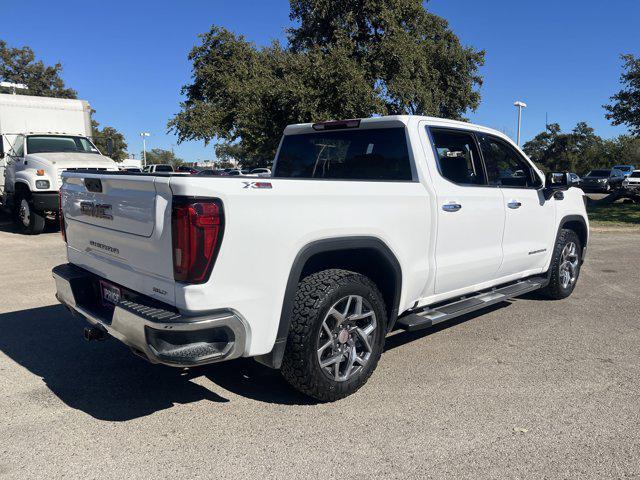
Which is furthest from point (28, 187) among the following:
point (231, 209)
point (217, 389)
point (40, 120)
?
point (231, 209)

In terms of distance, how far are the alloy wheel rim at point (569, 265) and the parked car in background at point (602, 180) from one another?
1134 inches

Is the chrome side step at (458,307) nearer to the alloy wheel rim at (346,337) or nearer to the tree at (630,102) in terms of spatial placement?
the alloy wheel rim at (346,337)

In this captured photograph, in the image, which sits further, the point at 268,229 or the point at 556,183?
the point at 556,183

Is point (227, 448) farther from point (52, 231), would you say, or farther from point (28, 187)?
point (52, 231)

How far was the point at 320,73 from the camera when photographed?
1725 centimetres

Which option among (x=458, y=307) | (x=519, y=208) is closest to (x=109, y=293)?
(x=458, y=307)

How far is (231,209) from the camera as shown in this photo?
2.72m

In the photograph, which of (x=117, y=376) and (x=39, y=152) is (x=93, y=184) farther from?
(x=39, y=152)

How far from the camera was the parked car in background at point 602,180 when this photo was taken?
31609 millimetres

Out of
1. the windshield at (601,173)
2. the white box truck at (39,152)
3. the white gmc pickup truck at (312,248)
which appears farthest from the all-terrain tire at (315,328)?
the windshield at (601,173)

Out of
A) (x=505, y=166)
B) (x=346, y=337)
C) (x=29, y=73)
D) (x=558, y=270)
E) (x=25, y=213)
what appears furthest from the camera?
(x=29, y=73)

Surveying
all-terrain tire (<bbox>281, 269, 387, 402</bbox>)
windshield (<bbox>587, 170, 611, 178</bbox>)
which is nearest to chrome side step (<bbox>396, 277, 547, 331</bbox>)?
all-terrain tire (<bbox>281, 269, 387, 402</bbox>)

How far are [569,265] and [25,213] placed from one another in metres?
11.0

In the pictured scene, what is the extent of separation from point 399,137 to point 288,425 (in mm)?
2370
